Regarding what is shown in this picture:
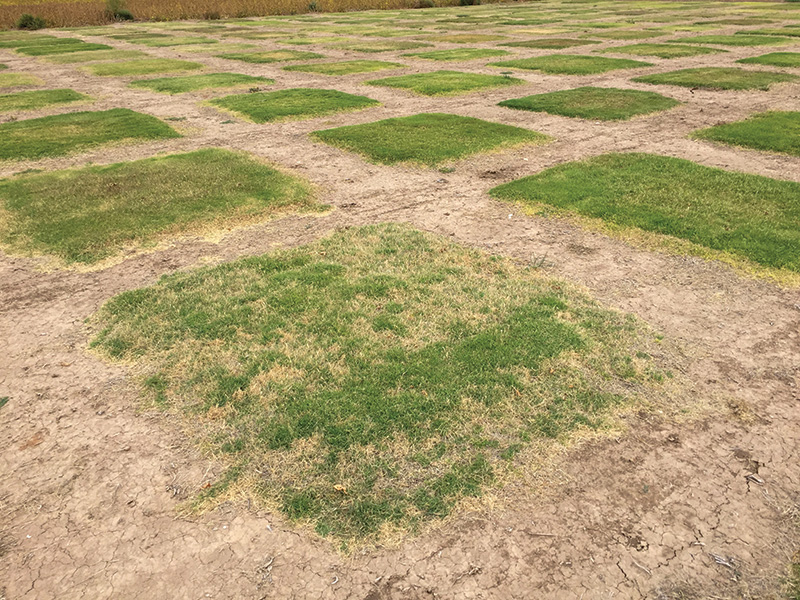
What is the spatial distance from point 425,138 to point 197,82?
41.3ft

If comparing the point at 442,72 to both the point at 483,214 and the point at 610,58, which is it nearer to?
the point at 610,58

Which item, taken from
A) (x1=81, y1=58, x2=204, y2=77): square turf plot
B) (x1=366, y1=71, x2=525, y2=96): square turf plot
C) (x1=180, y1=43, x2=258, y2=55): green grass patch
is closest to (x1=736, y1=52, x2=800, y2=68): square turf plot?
(x1=366, y1=71, x2=525, y2=96): square turf plot

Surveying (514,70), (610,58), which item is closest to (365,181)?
(514,70)

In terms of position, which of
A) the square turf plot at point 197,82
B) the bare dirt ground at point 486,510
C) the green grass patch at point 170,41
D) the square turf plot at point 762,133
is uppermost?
the green grass patch at point 170,41

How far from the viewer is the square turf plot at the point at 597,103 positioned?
623 inches

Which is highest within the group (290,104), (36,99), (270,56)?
(270,56)

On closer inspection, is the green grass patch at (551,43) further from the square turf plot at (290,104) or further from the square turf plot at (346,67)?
the square turf plot at (290,104)

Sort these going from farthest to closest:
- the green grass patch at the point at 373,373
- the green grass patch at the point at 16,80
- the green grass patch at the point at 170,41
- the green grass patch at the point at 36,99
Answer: the green grass patch at the point at 170,41, the green grass patch at the point at 16,80, the green grass patch at the point at 36,99, the green grass patch at the point at 373,373

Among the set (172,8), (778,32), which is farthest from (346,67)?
(172,8)

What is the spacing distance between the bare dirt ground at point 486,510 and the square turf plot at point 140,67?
20270 mm

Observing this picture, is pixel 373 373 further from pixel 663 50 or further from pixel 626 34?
pixel 626 34

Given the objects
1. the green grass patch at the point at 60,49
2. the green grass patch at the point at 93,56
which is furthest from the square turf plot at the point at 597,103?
the green grass patch at the point at 60,49

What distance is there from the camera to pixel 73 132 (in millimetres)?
15500

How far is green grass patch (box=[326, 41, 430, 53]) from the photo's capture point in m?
30.2
